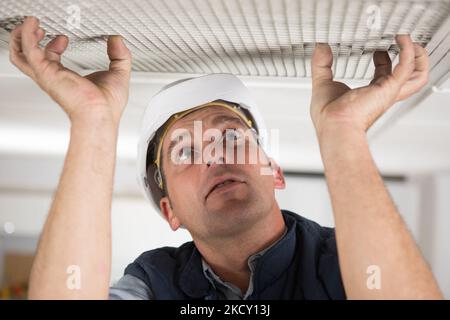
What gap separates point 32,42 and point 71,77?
0.07 metres

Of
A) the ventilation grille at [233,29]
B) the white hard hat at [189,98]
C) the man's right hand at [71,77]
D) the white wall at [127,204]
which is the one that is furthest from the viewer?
the white wall at [127,204]

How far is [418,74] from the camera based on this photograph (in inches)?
29.1

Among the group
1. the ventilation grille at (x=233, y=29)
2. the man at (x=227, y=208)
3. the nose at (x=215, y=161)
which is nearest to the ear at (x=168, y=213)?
the man at (x=227, y=208)

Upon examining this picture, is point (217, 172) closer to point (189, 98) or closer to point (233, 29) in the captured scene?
point (189, 98)

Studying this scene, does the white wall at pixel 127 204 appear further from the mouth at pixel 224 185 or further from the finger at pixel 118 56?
the finger at pixel 118 56

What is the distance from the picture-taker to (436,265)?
3.88ft

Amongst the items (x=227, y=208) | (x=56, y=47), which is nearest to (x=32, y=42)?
(x=56, y=47)

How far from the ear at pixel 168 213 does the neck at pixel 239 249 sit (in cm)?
5

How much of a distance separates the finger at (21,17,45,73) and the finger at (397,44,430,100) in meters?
0.46

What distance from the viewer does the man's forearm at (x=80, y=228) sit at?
2.20 ft

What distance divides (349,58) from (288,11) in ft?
0.55

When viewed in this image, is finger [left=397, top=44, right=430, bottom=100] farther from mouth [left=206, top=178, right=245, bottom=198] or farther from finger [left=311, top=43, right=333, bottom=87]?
mouth [left=206, top=178, right=245, bottom=198]
